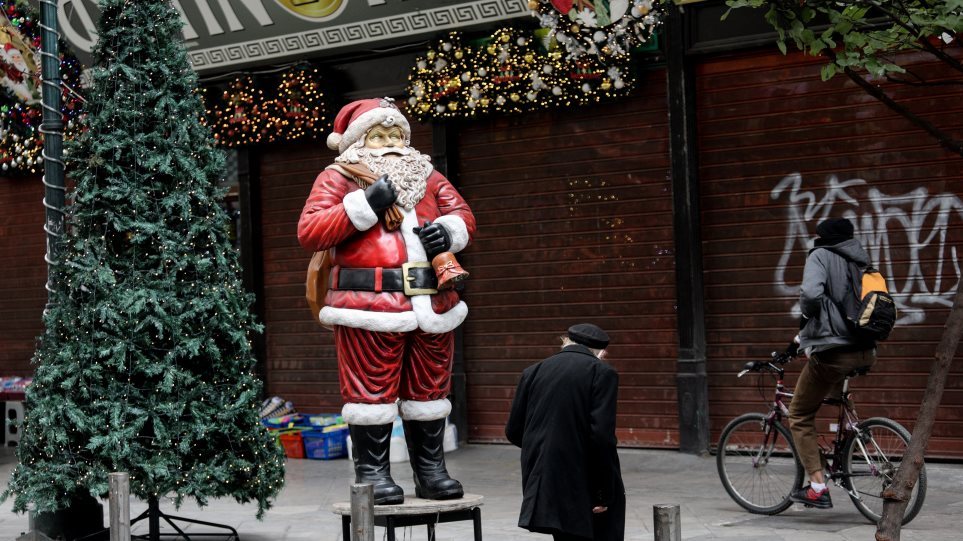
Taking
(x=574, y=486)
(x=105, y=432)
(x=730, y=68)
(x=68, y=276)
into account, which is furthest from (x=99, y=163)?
(x=730, y=68)

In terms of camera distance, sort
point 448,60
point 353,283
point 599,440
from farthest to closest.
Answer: point 448,60 → point 353,283 → point 599,440

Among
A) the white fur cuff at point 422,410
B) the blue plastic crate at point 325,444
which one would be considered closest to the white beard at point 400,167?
the white fur cuff at point 422,410

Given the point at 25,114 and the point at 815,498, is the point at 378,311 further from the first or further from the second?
the point at 25,114

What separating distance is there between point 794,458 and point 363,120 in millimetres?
3844

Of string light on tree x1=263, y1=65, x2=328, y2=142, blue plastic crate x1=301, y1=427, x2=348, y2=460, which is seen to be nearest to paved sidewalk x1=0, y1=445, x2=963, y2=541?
blue plastic crate x1=301, y1=427, x2=348, y2=460

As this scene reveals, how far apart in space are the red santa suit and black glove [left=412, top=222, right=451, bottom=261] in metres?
0.06

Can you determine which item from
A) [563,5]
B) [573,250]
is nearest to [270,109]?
[573,250]

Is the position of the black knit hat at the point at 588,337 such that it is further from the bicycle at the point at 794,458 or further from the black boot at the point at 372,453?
the bicycle at the point at 794,458

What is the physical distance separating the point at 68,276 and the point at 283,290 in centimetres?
598

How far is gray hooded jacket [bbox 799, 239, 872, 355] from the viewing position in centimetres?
800

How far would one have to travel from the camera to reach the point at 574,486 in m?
5.80

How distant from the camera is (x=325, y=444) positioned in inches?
482

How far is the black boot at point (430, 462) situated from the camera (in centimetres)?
662

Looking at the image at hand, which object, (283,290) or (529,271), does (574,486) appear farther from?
(283,290)
